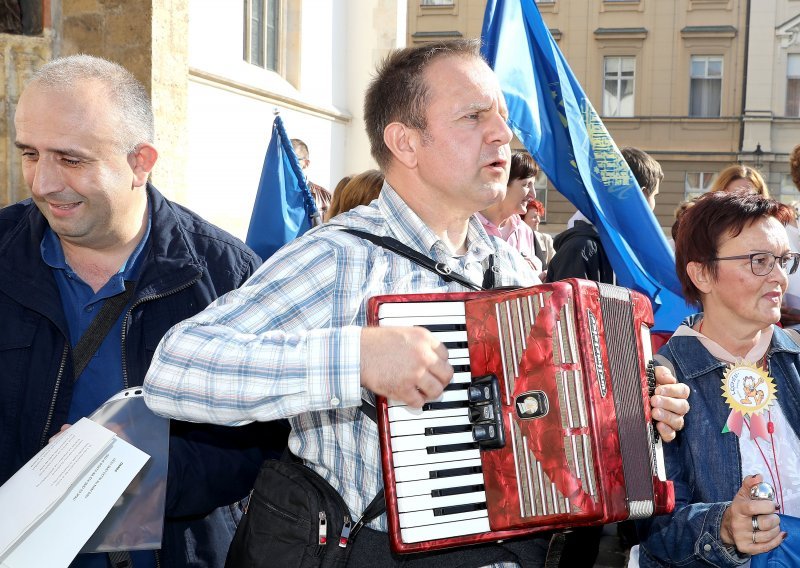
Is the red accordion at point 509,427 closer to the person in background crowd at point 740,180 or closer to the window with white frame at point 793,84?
the person in background crowd at point 740,180

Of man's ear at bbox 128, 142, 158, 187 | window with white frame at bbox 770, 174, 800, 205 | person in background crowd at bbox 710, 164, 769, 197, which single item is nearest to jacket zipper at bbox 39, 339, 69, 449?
man's ear at bbox 128, 142, 158, 187

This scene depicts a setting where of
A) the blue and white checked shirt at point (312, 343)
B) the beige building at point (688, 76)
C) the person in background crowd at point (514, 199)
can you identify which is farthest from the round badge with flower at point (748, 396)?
the beige building at point (688, 76)

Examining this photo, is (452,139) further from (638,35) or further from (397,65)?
(638,35)

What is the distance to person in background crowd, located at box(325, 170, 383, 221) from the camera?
4.67 meters

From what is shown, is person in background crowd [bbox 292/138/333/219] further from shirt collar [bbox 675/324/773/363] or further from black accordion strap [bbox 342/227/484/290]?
black accordion strap [bbox 342/227/484/290]

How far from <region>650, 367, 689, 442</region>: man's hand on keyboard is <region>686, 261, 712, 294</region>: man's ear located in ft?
3.16

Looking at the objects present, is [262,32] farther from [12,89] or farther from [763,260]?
[763,260]

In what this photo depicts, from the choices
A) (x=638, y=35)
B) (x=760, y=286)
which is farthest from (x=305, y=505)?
(x=638, y=35)

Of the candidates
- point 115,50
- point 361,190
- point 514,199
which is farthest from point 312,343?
point 115,50

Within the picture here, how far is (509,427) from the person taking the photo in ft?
6.33

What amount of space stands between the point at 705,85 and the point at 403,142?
2947 cm

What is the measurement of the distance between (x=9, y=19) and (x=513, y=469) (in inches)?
209

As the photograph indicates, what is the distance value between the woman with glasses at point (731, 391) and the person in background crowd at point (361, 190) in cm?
185

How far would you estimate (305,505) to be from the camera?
6.97ft
